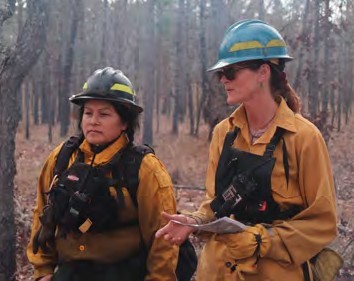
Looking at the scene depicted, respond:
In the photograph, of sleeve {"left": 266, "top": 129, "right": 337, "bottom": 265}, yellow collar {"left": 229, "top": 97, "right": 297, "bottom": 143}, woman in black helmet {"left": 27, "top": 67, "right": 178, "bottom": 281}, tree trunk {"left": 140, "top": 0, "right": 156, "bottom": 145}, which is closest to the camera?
sleeve {"left": 266, "top": 129, "right": 337, "bottom": 265}

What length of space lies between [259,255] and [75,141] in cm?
135

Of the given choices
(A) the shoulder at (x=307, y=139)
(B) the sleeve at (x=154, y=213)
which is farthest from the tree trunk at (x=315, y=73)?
(A) the shoulder at (x=307, y=139)

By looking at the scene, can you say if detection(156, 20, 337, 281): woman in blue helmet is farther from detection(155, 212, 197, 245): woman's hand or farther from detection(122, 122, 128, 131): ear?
detection(122, 122, 128, 131): ear

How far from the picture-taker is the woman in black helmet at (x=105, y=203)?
2.73 m

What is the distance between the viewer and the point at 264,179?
2270mm

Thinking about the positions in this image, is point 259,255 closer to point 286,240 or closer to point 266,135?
point 286,240

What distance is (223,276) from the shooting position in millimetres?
2428

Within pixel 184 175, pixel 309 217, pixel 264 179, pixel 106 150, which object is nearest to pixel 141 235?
pixel 106 150

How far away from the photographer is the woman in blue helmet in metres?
2.23

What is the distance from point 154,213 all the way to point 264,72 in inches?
40.3

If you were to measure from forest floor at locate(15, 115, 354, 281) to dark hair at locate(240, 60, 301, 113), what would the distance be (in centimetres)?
331

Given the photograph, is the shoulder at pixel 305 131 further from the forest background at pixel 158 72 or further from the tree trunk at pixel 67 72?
the tree trunk at pixel 67 72

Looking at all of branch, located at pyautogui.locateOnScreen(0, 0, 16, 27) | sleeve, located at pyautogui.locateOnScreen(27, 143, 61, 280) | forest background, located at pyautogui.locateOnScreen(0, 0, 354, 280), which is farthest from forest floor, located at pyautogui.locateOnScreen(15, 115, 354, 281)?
branch, located at pyautogui.locateOnScreen(0, 0, 16, 27)

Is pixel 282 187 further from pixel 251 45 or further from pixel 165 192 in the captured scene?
pixel 165 192
